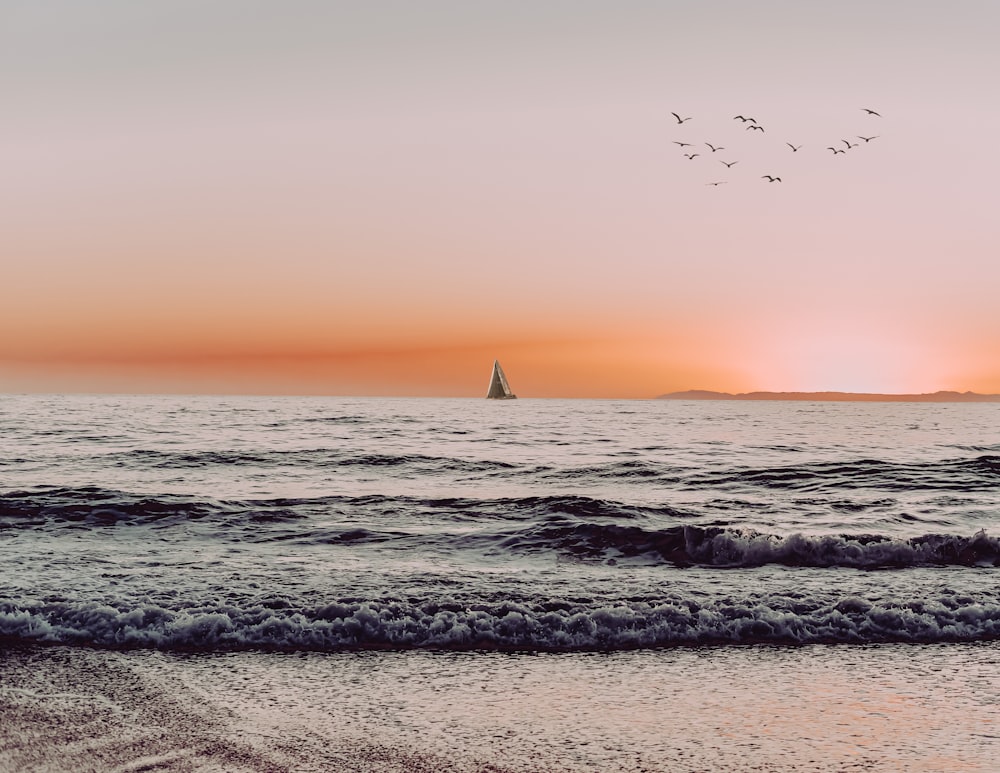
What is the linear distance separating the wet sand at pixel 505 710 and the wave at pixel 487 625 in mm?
391

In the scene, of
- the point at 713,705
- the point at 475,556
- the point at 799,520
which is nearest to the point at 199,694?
the point at 713,705

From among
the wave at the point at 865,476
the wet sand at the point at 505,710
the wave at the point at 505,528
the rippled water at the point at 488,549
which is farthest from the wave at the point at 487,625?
the wave at the point at 865,476

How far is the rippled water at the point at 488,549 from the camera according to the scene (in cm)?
878

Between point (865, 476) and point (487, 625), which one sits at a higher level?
point (865, 476)

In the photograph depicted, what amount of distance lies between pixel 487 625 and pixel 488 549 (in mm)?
5996

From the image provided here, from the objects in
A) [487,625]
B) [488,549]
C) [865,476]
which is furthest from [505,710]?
[865,476]

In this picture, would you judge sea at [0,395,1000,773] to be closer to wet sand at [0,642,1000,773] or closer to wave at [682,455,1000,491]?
wet sand at [0,642,1000,773]

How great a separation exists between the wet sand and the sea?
0.03 meters

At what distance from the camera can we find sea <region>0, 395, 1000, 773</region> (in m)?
5.73

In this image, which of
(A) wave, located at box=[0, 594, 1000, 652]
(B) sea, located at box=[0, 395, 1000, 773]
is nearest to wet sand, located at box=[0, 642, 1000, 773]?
(B) sea, located at box=[0, 395, 1000, 773]

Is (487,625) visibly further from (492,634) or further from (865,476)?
(865,476)

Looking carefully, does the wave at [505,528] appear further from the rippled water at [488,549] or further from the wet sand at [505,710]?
the wet sand at [505,710]

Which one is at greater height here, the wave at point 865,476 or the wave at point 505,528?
the wave at point 865,476

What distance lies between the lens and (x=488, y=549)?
14.8m
